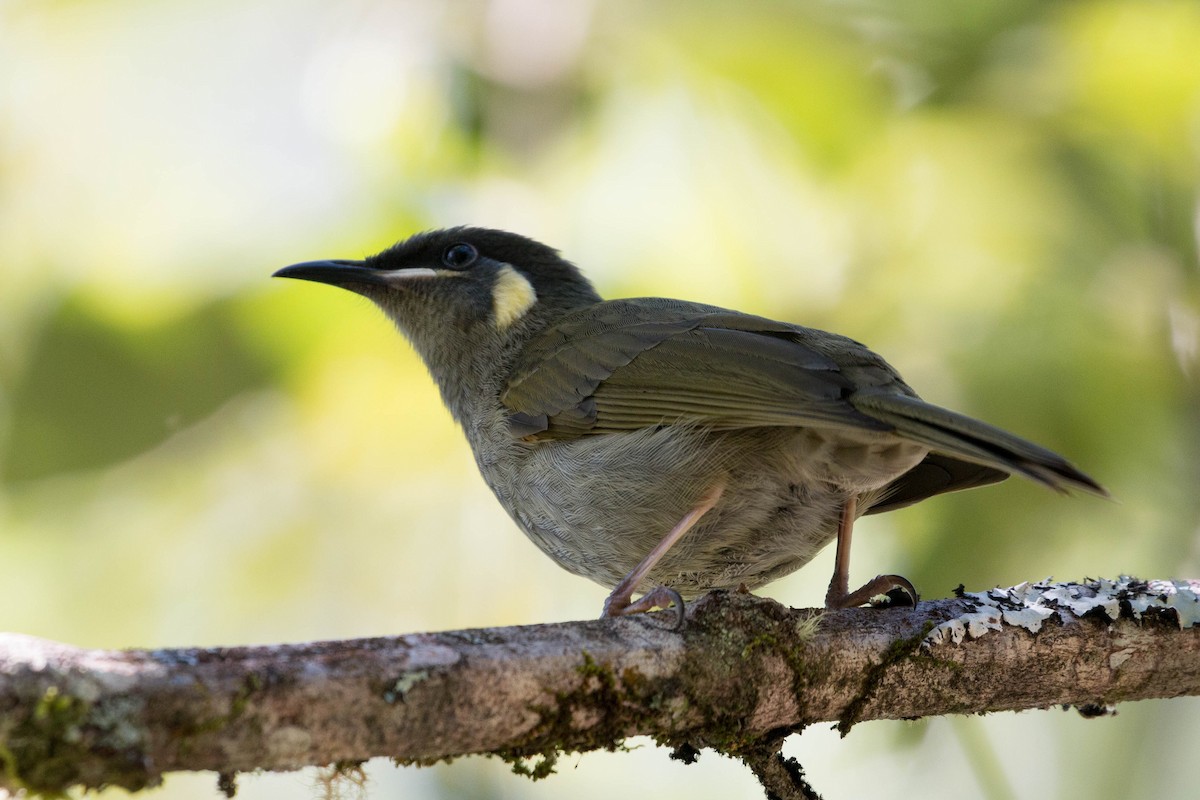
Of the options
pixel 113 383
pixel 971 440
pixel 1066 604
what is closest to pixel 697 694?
pixel 971 440

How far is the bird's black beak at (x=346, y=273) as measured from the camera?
4832 millimetres

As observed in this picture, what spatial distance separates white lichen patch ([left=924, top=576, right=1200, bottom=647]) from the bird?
0.75 ft

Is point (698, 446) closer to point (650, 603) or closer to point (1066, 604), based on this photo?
point (650, 603)

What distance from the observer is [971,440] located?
3127 millimetres

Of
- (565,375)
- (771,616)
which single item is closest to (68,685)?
(771,616)

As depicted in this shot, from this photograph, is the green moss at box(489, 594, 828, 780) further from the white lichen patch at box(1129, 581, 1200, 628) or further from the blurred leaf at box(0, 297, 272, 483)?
the blurred leaf at box(0, 297, 272, 483)

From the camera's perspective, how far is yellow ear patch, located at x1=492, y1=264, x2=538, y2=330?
528 centimetres

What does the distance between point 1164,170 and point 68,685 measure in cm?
460

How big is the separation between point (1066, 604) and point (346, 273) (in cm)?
321

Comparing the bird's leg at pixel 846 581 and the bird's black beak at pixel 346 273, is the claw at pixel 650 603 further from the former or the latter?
the bird's black beak at pixel 346 273

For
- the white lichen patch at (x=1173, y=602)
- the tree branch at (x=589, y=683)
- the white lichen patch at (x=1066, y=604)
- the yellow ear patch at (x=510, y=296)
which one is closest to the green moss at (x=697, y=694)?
the tree branch at (x=589, y=683)

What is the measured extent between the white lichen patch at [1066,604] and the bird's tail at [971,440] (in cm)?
55

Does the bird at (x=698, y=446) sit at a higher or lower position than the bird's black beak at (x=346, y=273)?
lower

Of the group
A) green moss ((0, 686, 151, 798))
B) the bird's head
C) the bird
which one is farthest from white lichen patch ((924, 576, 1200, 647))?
the bird's head
